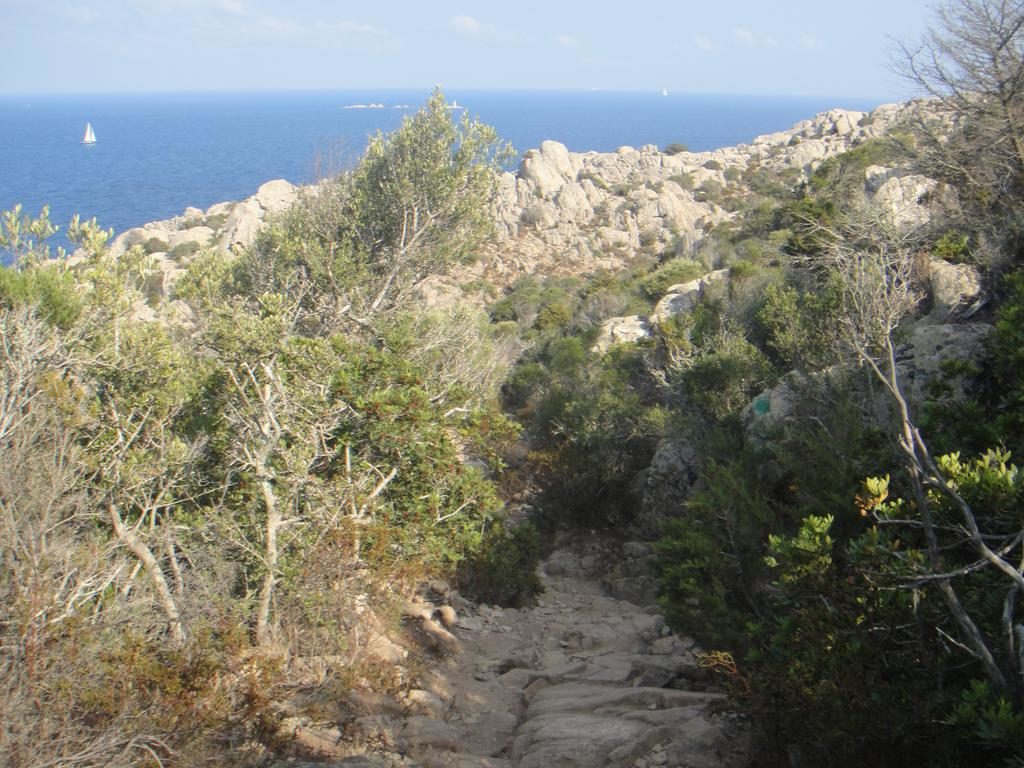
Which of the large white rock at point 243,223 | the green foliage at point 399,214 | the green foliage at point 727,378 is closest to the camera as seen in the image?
the green foliage at point 727,378

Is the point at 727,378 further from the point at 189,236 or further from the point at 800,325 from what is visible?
the point at 189,236

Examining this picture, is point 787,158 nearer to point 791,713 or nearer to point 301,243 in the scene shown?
point 301,243

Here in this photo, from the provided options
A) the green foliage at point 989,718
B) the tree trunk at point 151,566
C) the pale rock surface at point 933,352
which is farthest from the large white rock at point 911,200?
the tree trunk at point 151,566

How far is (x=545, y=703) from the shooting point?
790 cm

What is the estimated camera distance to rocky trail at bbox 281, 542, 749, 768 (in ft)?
20.8

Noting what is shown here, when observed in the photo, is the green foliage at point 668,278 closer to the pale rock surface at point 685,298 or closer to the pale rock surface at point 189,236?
the pale rock surface at point 685,298

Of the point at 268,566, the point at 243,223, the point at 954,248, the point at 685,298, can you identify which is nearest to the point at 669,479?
the point at 954,248

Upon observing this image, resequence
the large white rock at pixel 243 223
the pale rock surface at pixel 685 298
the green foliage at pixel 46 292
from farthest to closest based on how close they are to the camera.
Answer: the large white rock at pixel 243 223, the pale rock surface at pixel 685 298, the green foliage at pixel 46 292

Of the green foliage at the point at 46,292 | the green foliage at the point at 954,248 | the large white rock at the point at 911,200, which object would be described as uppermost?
the large white rock at the point at 911,200

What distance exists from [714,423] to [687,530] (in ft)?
21.1

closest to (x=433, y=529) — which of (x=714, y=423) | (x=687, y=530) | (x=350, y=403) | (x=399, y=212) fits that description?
(x=350, y=403)

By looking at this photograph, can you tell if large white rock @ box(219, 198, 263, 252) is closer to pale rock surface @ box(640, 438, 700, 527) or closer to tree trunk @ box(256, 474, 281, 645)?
pale rock surface @ box(640, 438, 700, 527)

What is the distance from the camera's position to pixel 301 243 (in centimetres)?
1488

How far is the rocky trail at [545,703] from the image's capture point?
20.8 ft
